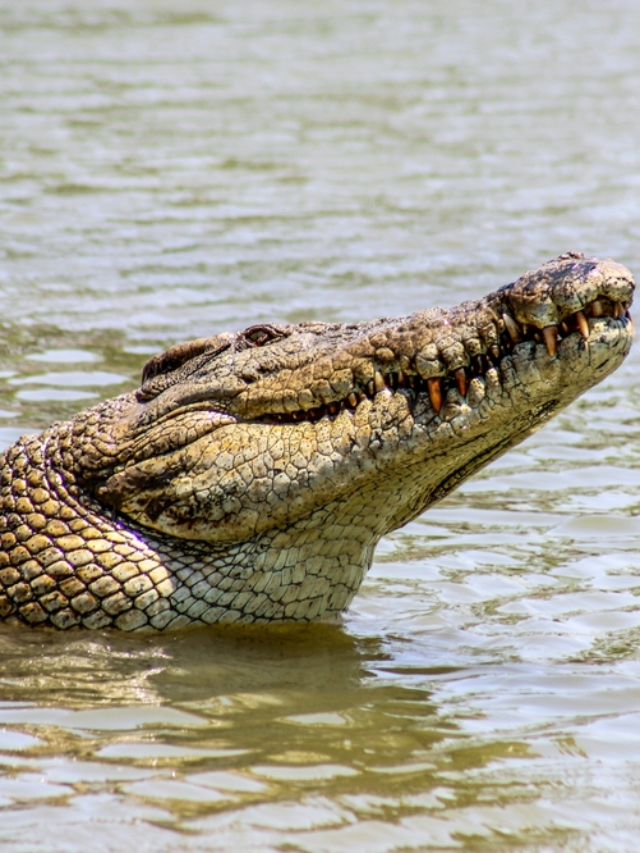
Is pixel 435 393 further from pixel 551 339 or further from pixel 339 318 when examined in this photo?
pixel 339 318

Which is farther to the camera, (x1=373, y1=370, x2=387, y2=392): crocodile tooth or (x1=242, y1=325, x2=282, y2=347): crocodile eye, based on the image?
(x1=242, y1=325, x2=282, y2=347): crocodile eye

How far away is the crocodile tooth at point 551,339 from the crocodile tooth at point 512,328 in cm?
8

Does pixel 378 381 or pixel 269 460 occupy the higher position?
pixel 378 381

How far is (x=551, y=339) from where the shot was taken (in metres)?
4.10

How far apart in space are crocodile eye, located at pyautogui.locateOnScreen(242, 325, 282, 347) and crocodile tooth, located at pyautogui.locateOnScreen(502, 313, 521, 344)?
0.99 m

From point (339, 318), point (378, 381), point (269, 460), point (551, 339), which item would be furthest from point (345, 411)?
point (339, 318)

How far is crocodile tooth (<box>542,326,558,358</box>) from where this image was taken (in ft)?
13.4

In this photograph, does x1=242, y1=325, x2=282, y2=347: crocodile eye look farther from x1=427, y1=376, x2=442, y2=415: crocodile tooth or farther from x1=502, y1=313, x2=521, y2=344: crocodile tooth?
x1=502, y1=313, x2=521, y2=344: crocodile tooth

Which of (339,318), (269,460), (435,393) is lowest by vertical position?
(269,460)

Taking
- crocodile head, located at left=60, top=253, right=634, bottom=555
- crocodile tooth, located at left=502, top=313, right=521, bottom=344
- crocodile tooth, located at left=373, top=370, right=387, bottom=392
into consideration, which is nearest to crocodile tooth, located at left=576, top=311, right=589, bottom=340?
crocodile head, located at left=60, top=253, right=634, bottom=555

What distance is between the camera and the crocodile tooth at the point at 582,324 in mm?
4070

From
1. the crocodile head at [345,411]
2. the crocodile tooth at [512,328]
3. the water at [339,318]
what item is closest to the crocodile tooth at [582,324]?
the crocodile head at [345,411]

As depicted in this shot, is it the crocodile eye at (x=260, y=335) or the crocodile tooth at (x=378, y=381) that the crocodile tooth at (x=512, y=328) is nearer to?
the crocodile tooth at (x=378, y=381)

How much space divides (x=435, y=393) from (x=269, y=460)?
0.62m
